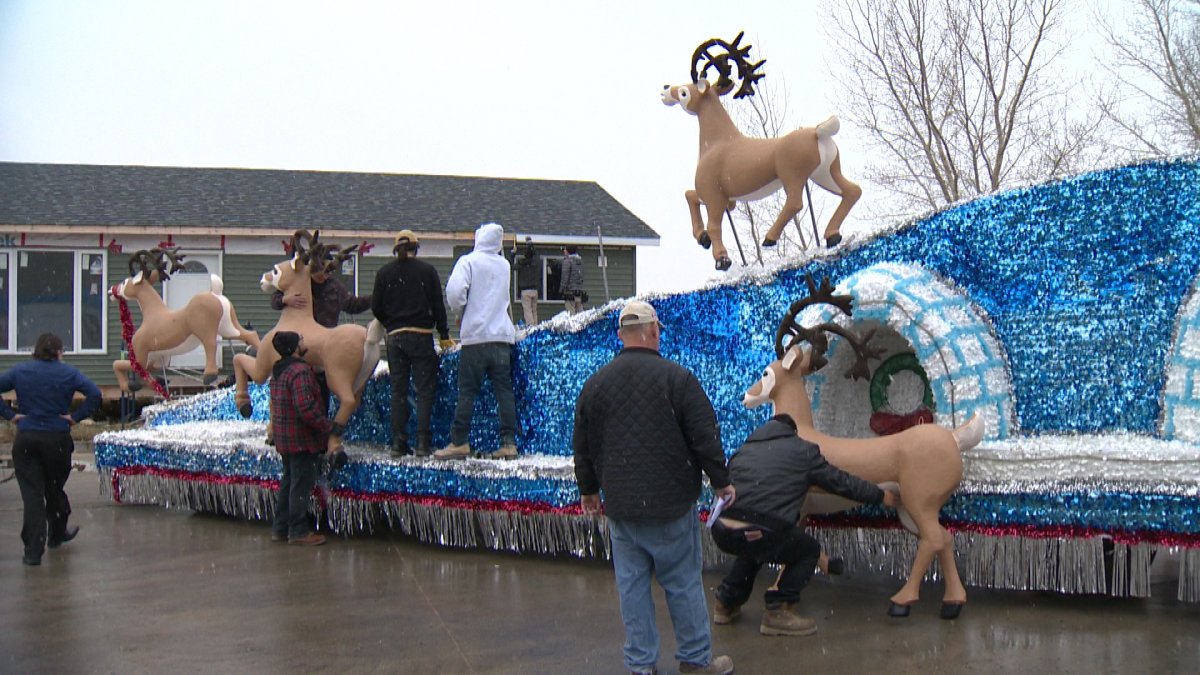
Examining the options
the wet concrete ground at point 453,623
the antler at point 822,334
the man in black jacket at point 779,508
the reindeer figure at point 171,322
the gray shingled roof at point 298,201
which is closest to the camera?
the wet concrete ground at point 453,623

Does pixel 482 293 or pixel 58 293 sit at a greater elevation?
pixel 58 293

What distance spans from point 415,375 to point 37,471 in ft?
8.62

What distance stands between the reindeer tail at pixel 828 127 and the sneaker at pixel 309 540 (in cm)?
443

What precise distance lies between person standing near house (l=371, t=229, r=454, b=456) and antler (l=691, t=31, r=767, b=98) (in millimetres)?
2318

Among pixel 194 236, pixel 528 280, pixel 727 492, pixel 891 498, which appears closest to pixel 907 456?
pixel 891 498

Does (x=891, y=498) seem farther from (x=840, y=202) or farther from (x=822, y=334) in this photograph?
(x=840, y=202)

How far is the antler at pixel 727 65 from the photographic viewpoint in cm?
753

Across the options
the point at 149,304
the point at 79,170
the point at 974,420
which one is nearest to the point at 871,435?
the point at 974,420

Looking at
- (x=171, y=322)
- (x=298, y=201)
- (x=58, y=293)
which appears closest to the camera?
(x=171, y=322)

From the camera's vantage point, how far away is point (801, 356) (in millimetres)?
6020

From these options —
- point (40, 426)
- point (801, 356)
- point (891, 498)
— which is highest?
point (801, 356)

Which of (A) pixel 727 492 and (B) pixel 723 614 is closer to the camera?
(A) pixel 727 492

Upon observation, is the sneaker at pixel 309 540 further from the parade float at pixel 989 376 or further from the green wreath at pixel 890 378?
the green wreath at pixel 890 378

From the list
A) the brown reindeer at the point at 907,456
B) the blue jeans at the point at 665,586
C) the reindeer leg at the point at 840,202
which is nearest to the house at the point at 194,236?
the reindeer leg at the point at 840,202
